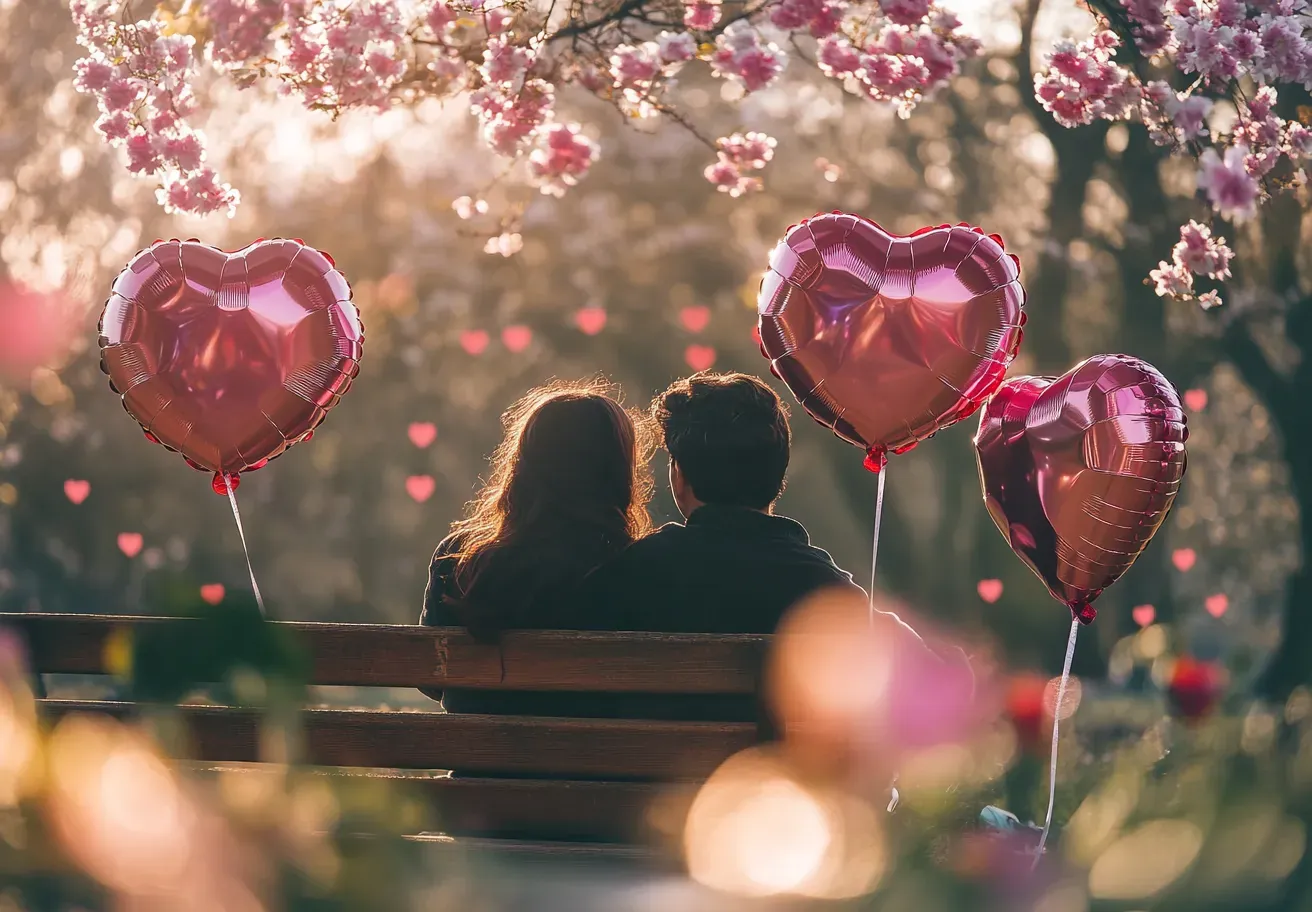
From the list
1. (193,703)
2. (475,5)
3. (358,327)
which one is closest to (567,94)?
(475,5)

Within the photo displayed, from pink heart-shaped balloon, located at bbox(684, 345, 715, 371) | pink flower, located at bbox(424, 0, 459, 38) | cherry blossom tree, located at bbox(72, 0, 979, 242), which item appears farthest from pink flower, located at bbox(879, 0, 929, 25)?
pink heart-shaped balloon, located at bbox(684, 345, 715, 371)

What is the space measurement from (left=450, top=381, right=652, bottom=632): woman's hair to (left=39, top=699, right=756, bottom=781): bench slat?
264 mm

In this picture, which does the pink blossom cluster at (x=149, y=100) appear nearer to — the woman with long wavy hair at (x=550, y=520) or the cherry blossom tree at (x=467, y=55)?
the cherry blossom tree at (x=467, y=55)

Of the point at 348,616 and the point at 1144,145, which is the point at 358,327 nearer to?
the point at 1144,145

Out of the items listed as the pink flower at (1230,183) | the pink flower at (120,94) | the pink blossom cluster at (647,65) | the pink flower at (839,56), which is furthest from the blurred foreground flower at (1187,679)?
the pink flower at (120,94)

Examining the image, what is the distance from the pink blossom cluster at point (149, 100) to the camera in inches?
232

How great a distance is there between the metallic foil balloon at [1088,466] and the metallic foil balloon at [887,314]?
176 millimetres

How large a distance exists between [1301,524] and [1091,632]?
3.48 m

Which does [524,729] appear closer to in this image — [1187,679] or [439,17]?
[1187,679]

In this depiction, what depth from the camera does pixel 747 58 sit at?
20.0ft

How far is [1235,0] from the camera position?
18.8 ft

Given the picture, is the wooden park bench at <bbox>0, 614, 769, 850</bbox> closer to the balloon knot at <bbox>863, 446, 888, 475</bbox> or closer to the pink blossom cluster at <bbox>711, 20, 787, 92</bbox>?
the balloon knot at <bbox>863, 446, 888, 475</bbox>

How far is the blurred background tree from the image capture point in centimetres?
1284

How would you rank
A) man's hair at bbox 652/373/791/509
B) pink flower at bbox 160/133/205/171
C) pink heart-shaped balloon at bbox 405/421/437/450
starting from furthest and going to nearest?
pink heart-shaped balloon at bbox 405/421/437/450 → pink flower at bbox 160/133/205/171 → man's hair at bbox 652/373/791/509
